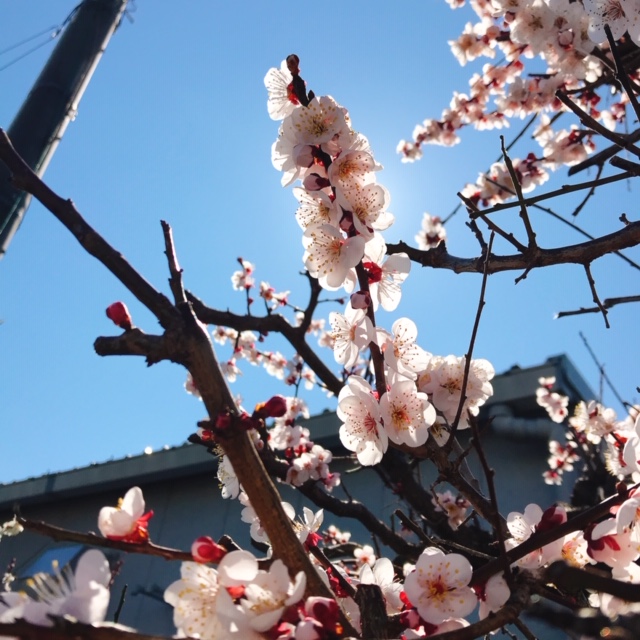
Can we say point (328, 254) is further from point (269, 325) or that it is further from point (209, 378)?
point (269, 325)

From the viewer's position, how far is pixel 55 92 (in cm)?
260

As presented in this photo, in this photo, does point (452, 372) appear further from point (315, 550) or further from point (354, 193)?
point (315, 550)

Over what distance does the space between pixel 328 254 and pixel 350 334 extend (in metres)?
0.22

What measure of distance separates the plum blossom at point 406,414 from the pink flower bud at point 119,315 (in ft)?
2.43

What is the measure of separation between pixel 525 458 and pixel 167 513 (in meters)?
3.47

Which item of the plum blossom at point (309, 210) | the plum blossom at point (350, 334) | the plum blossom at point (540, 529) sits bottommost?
the plum blossom at point (540, 529)

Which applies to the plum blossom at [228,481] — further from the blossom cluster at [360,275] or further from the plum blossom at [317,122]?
the plum blossom at [317,122]

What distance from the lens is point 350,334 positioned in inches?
64.7

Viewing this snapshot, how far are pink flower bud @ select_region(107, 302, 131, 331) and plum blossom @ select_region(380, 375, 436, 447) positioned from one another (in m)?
0.74

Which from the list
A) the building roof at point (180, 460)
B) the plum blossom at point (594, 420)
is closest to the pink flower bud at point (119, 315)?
the plum blossom at point (594, 420)

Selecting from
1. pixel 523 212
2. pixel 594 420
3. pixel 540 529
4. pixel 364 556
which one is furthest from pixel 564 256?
pixel 594 420

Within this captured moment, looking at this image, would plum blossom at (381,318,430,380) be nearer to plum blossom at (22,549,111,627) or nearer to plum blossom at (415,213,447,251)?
plum blossom at (22,549,111,627)

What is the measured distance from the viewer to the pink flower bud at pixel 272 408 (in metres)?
0.85

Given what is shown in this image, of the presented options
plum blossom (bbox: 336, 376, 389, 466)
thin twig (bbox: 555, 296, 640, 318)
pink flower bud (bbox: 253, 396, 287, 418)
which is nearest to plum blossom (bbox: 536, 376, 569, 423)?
thin twig (bbox: 555, 296, 640, 318)
